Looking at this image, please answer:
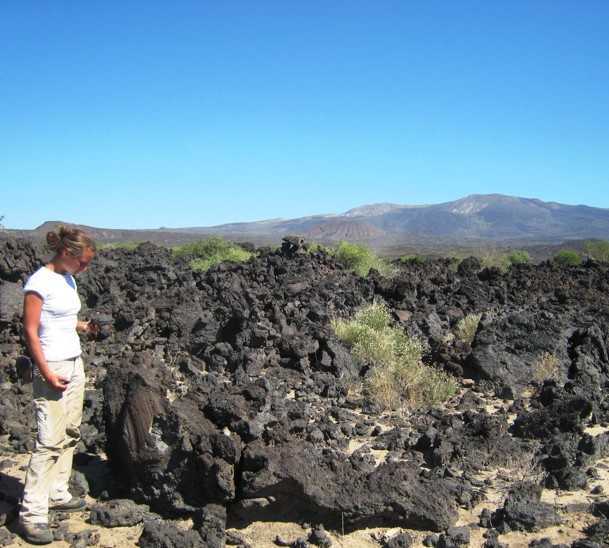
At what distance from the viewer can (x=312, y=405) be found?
22.3 feet

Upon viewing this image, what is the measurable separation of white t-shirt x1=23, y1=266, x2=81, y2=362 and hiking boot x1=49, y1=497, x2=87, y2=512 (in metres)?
1.08

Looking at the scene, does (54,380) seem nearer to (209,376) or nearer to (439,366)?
(209,376)

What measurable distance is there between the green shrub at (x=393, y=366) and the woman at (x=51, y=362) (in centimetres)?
379

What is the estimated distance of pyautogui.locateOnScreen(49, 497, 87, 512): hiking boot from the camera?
4242 mm

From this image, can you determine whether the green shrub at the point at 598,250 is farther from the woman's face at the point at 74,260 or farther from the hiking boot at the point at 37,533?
the hiking boot at the point at 37,533

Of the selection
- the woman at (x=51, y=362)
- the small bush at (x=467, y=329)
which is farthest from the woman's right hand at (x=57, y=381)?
the small bush at (x=467, y=329)

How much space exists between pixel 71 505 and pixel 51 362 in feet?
3.62

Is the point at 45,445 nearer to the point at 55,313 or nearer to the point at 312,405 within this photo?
the point at 55,313

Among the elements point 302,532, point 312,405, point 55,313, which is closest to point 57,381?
point 55,313

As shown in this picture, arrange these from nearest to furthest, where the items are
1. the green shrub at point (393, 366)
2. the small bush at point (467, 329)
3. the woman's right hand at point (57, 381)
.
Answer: the woman's right hand at point (57, 381)
the green shrub at point (393, 366)
the small bush at point (467, 329)

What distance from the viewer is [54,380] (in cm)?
378

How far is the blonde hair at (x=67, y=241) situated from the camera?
3902 mm

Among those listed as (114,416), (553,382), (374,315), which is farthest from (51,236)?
(374,315)

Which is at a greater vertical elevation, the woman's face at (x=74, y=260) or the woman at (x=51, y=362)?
the woman's face at (x=74, y=260)
